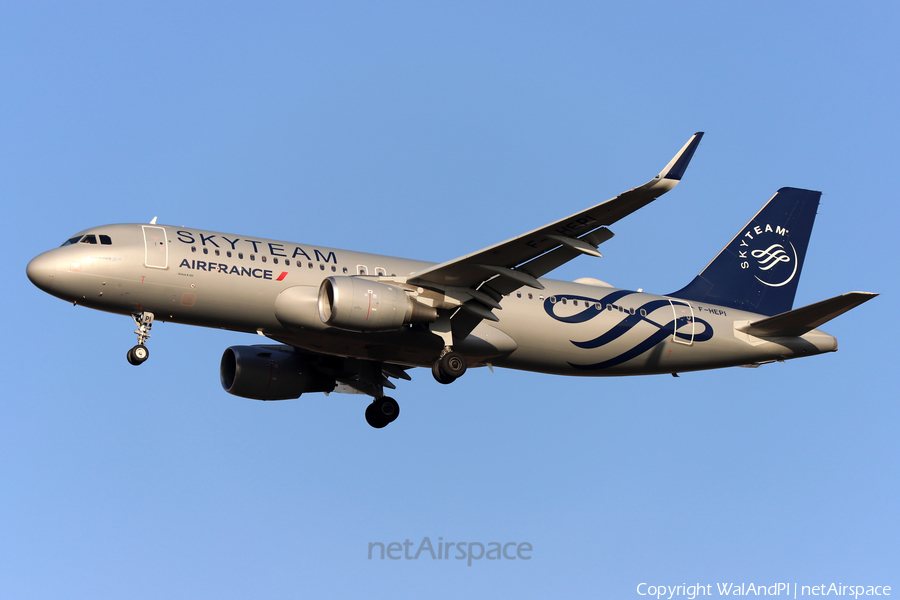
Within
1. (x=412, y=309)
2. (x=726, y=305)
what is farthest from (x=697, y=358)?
(x=412, y=309)

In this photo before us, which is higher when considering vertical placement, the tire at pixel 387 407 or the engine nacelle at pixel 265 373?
the engine nacelle at pixel 265 373

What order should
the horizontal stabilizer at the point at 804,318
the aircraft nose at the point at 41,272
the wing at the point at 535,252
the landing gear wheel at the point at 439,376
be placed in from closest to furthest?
the wing at the point at 535,252
the aircraft nose at the point at 41,272
the horizontal stabilizer at the point at 804,318
the landing gear wheel at the point at 439,376

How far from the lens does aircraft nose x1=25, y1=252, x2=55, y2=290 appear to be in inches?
1034

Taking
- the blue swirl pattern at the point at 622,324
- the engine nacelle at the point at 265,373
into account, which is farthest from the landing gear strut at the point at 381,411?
the blue swirl pattern at the point at 622,324

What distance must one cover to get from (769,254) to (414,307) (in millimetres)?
15049

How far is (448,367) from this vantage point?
28016mm

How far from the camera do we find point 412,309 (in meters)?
27.1

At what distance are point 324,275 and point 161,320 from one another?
15.5 ft

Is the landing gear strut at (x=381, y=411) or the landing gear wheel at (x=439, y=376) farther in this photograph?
the landing gear strut at (x=381, y=411)

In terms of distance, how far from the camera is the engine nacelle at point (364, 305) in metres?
26.0

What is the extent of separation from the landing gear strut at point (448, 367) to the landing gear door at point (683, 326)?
7.65 meters

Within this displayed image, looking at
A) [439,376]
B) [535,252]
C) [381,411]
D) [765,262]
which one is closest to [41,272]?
[439,376]

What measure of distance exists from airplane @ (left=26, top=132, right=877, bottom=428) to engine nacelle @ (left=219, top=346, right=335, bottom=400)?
5 cm

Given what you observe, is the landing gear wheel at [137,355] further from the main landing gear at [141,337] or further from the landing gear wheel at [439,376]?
the landing gear wheel at [439,376]
